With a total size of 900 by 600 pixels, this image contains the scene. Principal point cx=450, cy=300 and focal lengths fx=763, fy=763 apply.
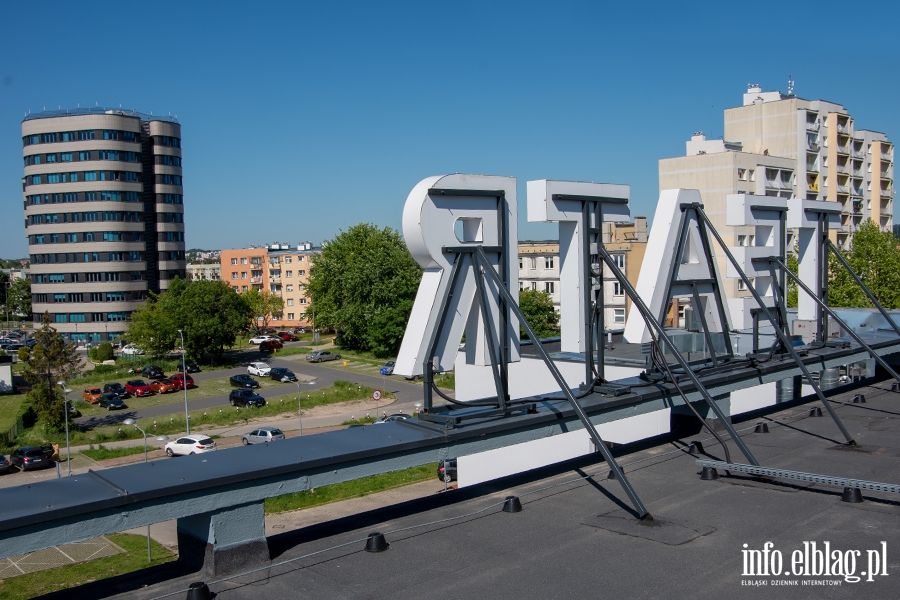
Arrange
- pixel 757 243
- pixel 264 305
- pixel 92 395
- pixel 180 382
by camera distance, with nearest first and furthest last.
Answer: pixel 757 243 → pixel 92 395 → pixel 180 382 → pixel 264 305

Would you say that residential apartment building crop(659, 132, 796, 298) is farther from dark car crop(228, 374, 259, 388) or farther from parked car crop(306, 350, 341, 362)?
dark car crop(228, 374, 259, 388)

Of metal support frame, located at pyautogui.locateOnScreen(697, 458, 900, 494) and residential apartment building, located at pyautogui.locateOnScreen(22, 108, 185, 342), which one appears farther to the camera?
residential apartment building, located at pyautogui.locateOnScreen(22, 108, 185, 342)

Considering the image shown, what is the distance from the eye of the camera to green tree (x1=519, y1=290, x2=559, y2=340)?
68312 mm

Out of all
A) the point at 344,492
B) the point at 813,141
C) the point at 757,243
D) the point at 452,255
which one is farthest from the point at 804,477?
the point at 813,141

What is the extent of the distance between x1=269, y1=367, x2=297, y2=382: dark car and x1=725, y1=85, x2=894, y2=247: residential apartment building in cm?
5076

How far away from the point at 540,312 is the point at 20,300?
12968cm

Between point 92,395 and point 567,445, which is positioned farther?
point 92,395

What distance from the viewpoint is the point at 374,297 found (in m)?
73.4

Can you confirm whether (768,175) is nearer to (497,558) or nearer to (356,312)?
(356,312)

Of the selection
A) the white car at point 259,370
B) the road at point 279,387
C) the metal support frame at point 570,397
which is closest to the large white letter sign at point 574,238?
the metal support frame at point 570,397

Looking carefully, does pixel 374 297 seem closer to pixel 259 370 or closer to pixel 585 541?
pixel 259 370

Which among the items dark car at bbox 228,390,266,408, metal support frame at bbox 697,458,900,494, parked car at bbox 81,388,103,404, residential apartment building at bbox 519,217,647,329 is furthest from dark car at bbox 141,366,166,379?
metal support frame at bbox 697,458,900,494

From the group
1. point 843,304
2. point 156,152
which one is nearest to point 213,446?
point 843,304

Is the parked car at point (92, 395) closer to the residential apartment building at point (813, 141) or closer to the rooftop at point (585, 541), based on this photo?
the rooftop at point (585, 541)
